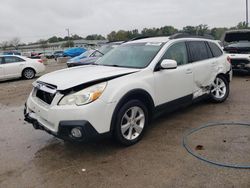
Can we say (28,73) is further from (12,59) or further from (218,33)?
(218,33)

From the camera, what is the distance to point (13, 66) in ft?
47.0

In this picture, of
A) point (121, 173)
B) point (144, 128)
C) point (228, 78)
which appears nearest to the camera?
point (121, 173)

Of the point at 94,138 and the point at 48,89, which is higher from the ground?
the point at 48,89

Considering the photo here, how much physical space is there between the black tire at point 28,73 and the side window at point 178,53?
11.1 metres

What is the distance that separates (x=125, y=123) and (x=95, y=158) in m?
0.71

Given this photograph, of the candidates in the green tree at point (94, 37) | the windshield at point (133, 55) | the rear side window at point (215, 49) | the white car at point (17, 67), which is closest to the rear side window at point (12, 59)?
the white car at point (17, 67)

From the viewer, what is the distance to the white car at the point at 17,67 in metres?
14.1

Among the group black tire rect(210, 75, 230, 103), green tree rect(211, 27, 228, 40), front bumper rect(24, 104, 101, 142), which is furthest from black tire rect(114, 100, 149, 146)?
green tree rect(211, 27, 228, 40)

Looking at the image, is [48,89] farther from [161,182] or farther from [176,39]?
[176,39]

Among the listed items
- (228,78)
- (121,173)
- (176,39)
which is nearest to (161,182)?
(121,173)

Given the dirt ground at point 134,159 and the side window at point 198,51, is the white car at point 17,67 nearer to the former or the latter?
the dirt ground at point 134,159

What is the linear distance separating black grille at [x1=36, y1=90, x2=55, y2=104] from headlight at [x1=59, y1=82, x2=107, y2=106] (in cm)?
27

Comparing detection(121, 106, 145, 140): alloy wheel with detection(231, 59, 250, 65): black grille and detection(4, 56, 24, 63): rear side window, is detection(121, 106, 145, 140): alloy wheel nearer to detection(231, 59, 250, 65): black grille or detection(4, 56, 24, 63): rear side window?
detection(231, 59, 250, 65): black grille

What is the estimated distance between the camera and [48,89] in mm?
4270
